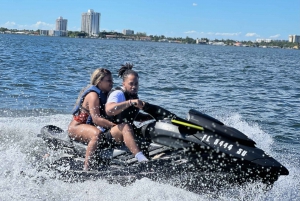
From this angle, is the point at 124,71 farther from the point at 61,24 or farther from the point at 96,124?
the point at 61,24

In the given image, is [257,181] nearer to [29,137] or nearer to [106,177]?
[106,177]

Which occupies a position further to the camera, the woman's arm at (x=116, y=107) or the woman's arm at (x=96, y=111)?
the woman's arm at (x=96, y=111)

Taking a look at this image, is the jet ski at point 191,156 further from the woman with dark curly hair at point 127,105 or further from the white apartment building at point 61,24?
the white apartment building at point 61,24

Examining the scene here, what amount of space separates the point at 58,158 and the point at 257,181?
8.21 ft

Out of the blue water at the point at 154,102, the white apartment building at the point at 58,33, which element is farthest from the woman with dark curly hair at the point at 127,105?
the white apartment building at the point at 58,33

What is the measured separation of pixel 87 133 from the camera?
17.9 feet

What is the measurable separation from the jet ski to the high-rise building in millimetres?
150571

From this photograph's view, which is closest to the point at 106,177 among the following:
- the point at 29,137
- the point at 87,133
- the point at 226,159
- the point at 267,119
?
the point at 87,133

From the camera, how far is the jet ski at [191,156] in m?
4.71

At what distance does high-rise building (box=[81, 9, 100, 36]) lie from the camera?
502 feet

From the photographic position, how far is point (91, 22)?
15350 cm

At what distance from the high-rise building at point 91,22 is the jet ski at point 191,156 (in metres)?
151

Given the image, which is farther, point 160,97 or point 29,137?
point 160,97

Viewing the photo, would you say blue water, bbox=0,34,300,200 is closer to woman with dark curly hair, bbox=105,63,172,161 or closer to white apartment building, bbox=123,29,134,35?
woman with dark curly hair, bbox=105,63,172,161
